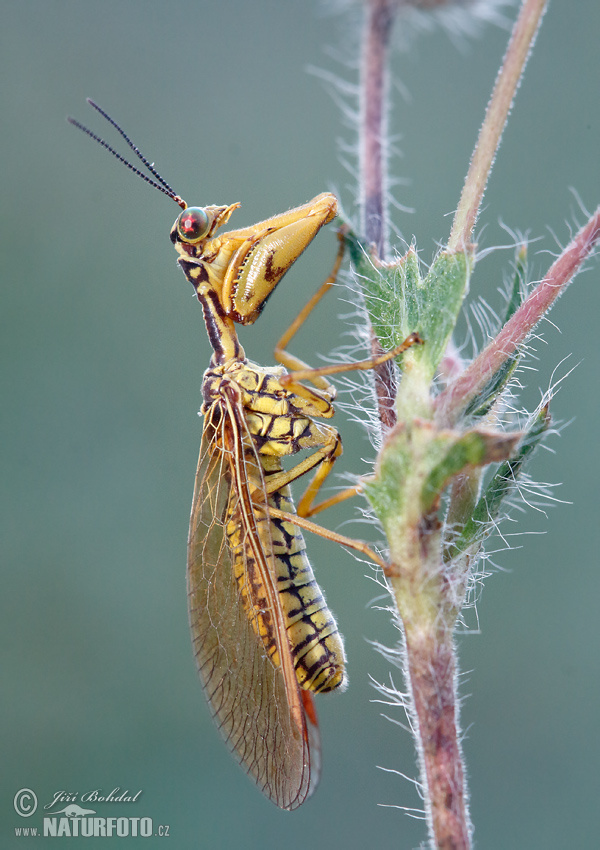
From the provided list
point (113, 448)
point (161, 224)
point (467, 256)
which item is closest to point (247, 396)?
point (467, 256)

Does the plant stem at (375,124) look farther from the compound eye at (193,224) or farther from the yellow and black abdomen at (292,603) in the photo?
the yellow and black abdomen at (292,603)

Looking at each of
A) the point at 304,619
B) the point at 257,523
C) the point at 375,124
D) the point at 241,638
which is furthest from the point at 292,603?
the point at 375,124

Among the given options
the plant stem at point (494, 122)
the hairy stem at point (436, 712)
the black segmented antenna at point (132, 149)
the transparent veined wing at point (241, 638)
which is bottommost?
the hairy stem at point (436, 712)

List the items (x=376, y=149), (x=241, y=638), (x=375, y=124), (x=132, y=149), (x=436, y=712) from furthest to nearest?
1. (x=241, y=638)
2. (x=132, y=149)
3. (x=375, y=124)
4. (x=376, y=149)
5. (x=436, y=712)

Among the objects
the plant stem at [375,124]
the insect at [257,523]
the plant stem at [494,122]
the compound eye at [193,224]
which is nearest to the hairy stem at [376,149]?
the plant stem at [375,124]

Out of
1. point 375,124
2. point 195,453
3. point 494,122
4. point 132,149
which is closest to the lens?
point 494,122

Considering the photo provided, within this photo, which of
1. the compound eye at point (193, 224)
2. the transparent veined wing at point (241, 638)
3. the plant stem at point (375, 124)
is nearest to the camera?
the plant stem at point (375, 124)

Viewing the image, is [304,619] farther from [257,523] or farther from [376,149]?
[376,149]

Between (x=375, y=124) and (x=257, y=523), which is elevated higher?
(x=375, y=124)
